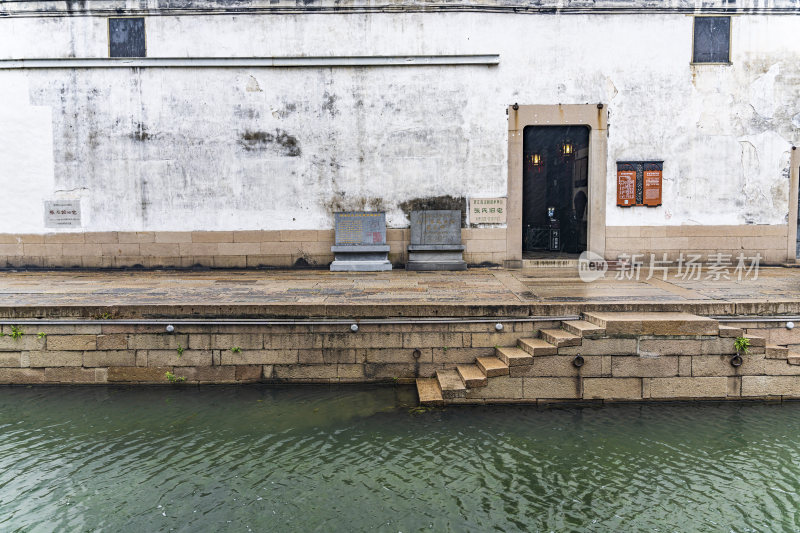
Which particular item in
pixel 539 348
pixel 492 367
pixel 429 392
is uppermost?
pixel 539 348

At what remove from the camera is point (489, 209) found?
41.1ft

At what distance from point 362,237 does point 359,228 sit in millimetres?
212

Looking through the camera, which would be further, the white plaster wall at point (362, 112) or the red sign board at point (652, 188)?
the red sign board at point (652, 188)

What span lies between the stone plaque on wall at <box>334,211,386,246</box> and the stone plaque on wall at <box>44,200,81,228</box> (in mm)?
5766

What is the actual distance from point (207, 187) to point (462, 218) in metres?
5.69

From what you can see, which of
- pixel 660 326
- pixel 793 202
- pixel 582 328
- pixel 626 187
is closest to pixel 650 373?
pixel 660 326

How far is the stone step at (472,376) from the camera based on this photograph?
7684 mm

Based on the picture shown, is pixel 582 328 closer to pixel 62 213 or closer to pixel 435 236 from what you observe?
pixel 435 236

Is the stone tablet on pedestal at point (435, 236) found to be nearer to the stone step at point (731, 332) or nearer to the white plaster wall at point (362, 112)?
the white plaster wall at point (362, 112)

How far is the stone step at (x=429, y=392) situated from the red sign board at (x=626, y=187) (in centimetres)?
696

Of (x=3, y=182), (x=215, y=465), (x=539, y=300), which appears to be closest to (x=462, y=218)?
(x=539, y=300)

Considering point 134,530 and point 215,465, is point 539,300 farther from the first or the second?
point 134,530

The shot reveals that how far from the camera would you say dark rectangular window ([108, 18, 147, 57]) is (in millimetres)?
12328

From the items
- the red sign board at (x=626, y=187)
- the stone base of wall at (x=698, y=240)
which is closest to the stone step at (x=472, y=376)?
the stone base of wall at (x=698, y=240)
